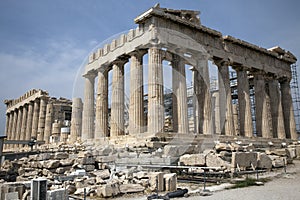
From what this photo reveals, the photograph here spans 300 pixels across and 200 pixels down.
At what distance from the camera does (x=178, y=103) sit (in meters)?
22.6

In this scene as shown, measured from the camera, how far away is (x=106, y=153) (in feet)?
48.1

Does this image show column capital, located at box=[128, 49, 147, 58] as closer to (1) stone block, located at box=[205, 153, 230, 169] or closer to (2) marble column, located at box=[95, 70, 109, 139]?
(2) marble column, located at box=[95, 70, 109, 139]

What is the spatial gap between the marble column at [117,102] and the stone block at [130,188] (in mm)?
15026

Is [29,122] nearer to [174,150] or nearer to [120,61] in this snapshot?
[120,61]

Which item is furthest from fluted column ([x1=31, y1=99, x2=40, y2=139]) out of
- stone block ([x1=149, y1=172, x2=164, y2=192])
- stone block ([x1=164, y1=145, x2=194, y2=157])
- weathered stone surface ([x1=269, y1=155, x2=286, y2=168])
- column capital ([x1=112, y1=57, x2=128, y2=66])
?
stone block ([x1=149, y1=172, x2=164, y2=192])

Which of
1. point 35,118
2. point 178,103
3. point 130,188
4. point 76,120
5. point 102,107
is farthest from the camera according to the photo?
point 35,118

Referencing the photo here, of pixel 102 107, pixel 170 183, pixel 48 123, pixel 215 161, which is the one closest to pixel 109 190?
pixel 170 183

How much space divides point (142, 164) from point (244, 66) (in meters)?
18.9

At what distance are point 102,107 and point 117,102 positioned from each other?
2530mm

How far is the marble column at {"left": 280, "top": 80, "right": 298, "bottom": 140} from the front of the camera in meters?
32.4

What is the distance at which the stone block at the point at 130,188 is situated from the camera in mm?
8664

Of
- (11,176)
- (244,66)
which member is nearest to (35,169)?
(11,176)

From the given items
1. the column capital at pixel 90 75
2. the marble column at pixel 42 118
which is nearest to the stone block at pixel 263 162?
the column capital at pixel 90 75

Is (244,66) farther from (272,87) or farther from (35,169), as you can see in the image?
(35,169)
